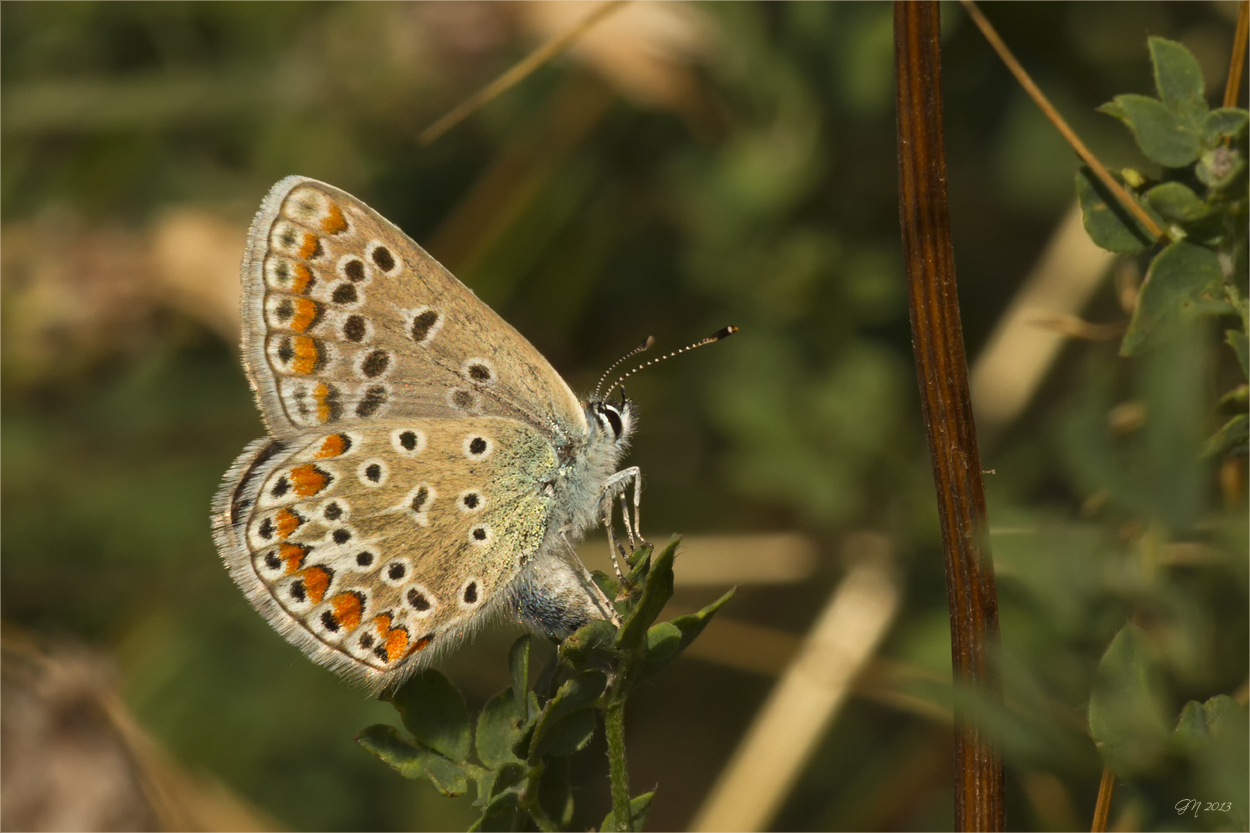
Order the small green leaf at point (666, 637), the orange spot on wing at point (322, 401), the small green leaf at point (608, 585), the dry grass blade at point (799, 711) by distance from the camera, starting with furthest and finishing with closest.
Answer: the dry grass blade at point (799, 711), the orange spot on wing at point (322, 401), the small green leaf at point (608, 585), the small green leaf at point (666, 637)

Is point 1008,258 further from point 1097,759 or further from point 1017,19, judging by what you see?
point 1097,759

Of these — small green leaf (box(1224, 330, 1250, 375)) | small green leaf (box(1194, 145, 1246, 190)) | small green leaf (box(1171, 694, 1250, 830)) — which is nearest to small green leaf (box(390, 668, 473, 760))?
small green leaf (box(1171, 694, 1250, 830))

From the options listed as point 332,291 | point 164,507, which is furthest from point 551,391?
point 164,507

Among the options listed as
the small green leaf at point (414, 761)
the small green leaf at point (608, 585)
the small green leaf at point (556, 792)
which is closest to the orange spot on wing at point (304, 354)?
the small green leaf at point (608, 585)

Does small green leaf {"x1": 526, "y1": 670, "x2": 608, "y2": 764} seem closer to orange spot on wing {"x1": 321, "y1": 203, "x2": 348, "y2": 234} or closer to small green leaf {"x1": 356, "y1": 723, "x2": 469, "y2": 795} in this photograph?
small green leaf {"x1": 356, "y1": 723, "x2": 469, "y2": 795}

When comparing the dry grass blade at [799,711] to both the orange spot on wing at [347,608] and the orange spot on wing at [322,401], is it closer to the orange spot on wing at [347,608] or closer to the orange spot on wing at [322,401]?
the orange spot on wing at [347,608]

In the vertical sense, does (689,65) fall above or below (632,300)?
above
